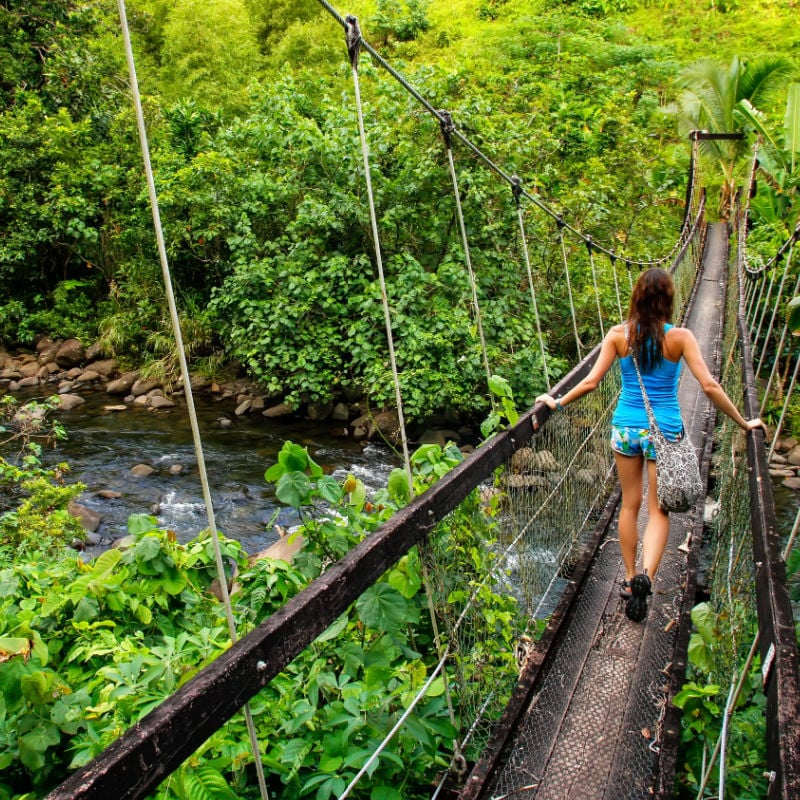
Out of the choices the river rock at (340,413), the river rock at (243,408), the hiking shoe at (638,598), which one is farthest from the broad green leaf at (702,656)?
the river rock at (243,408)

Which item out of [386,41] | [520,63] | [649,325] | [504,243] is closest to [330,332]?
[504,243]

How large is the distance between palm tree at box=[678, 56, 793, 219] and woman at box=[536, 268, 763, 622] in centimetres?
1211

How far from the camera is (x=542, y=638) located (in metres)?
1.81

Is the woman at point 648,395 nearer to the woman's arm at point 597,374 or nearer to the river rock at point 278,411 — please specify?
the woman's arm at point 597,374

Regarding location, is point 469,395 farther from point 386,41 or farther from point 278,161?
point 386,41

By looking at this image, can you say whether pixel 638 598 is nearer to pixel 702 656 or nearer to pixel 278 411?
pixel 702 656

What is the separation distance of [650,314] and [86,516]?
4.45 meters

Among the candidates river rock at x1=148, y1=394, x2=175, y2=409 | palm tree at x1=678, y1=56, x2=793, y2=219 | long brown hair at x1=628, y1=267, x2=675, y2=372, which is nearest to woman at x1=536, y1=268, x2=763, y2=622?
long brown hair at x1=628, y1=267, x2=675, y2=372

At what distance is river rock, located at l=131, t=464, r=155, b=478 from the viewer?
5.83 m

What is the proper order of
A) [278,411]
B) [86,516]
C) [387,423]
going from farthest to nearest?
[278,411], [387,423], [86,516]

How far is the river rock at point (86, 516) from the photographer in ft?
15.8

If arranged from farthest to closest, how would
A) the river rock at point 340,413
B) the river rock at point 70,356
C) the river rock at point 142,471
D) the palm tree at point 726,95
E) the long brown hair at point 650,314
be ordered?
1. the palm tree at point 726,95
2. the river rock at point 70,356
3. the river rock at point 340,413
4. the river rock at point 142,471
5. the long brown hair at point 650,314

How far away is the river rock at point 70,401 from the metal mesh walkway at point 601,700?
22.0ft

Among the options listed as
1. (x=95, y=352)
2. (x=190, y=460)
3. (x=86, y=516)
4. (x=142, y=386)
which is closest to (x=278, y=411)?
(x=190, y=460)
